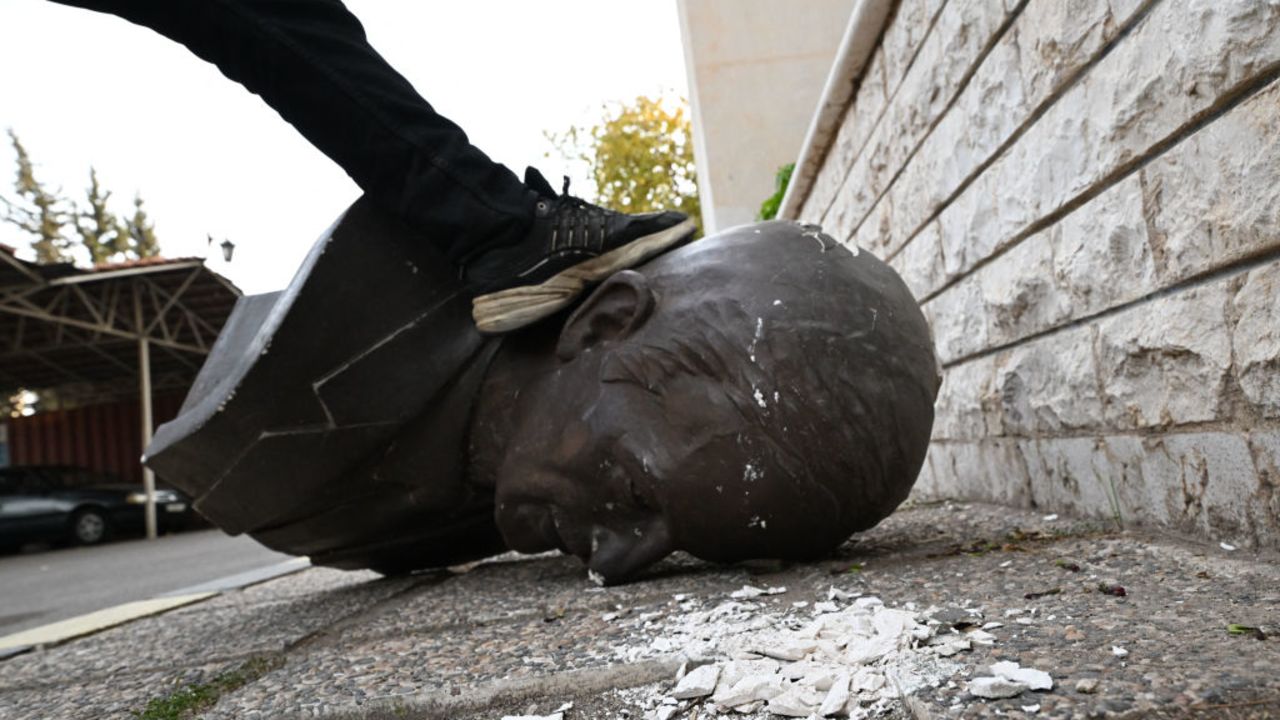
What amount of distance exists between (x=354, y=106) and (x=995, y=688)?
162cm

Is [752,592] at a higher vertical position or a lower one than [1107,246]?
lower

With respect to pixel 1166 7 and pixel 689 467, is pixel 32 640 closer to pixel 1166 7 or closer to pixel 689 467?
pixel 689 467

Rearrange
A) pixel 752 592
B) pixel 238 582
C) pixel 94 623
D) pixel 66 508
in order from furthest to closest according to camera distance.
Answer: pixel 66 508, pixel 238 582, pixel 94 623, pixel 752 592

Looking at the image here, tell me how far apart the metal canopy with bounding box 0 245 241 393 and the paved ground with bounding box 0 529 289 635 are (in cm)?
377

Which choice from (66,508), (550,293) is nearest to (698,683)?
(550,293)

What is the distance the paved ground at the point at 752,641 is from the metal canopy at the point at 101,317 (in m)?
10.6

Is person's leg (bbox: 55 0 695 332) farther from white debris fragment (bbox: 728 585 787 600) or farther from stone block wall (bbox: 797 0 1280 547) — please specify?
stone block wall (bbox: 797 0 1280 547)

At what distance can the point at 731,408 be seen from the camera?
5.76 ft

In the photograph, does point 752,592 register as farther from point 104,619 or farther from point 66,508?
point 66,508

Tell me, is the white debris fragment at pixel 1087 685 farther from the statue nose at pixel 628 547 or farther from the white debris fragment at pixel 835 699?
the statue nose at pixel 628 547

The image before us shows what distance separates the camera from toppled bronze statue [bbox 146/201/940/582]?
176 centimetres

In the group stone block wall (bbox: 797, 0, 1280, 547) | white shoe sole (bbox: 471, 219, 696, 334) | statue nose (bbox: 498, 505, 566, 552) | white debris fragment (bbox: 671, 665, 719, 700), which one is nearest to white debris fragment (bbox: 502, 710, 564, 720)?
white debris fragment (bbox: 671, 665, 719, 700)

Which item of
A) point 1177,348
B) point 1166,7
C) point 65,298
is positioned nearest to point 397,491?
point 1177,348

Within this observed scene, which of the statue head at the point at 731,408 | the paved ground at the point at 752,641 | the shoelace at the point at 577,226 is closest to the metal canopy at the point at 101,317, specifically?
the paved ground at the point at 752,641
